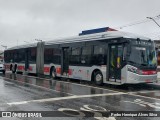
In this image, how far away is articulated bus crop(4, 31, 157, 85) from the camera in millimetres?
15578

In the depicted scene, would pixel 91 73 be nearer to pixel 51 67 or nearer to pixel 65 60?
pixel 65 60

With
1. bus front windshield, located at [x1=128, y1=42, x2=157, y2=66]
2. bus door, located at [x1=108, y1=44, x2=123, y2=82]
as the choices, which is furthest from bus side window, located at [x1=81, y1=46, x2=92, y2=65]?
bus front windshield, located at [x1=128, y1=42, x2=157, y2=66]

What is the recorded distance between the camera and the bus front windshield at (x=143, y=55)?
1559 cm

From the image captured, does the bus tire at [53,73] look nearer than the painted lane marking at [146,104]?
No

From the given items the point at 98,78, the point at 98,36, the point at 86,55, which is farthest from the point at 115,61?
the point at 86,55

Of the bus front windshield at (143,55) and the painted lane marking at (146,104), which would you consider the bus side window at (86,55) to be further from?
the painted lane marking at (146,104)

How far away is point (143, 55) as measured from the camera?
1598 cm

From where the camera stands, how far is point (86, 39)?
1903 cm

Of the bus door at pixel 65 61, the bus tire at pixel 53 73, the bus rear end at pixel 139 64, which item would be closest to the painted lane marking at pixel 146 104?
the bus rear end at pixel 139 64

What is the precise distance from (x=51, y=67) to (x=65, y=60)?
2.46 meters

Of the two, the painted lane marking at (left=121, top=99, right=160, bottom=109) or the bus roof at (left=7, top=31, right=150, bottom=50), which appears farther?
the bus roof at (left=7, top=31, right=150, bottom=50)

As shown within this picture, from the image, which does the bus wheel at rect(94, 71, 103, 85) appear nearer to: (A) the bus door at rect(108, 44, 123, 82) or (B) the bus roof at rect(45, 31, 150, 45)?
(A) the bus door at rect(108, 44, 123, 82)

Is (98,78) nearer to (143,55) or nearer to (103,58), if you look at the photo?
(103,58)

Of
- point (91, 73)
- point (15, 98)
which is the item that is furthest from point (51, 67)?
point (15, 98)
